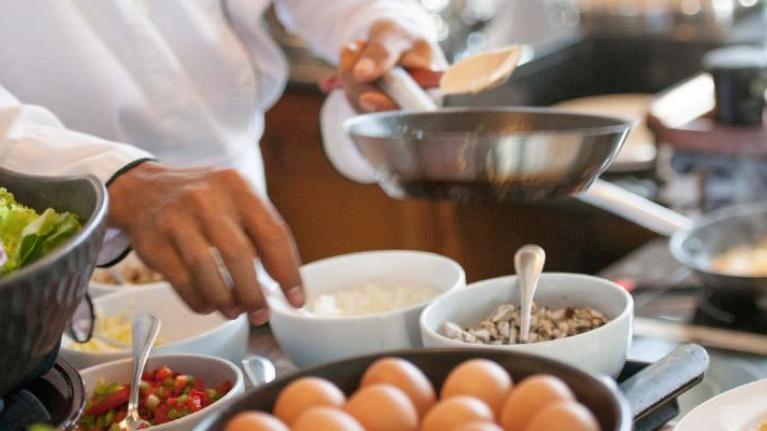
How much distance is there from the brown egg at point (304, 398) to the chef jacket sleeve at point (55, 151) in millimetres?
392

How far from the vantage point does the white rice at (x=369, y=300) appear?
1373 mm

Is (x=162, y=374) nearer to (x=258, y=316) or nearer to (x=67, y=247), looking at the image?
(x=258, y=316)

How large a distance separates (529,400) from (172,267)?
0.42 metres

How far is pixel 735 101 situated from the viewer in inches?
96.0

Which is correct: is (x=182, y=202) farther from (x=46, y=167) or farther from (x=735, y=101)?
(x=735, y=101)

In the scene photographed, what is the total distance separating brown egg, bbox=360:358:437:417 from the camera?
794 mm

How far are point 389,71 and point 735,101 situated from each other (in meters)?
1.19

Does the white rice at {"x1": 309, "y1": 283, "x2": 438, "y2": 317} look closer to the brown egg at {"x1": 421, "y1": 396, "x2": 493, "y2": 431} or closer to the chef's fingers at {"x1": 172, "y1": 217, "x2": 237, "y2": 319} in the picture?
the chef's fingers at {"x1": 172, "y1": 217, "x2": 237, "y2": 319}

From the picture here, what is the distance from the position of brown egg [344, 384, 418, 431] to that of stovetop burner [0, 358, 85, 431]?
283mm

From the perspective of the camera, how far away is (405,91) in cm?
146

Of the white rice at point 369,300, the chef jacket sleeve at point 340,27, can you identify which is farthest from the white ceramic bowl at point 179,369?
the chef jacket sleeve at point 340,27

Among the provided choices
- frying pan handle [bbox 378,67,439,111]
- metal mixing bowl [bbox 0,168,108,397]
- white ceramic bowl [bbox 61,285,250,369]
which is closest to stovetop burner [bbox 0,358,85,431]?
metal mixing bowl [bbox 0,168,108,397]

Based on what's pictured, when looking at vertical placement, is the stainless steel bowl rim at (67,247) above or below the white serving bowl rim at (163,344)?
above

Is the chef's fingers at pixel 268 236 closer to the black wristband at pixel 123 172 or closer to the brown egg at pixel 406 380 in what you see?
the black wristband at pixel 123 172
